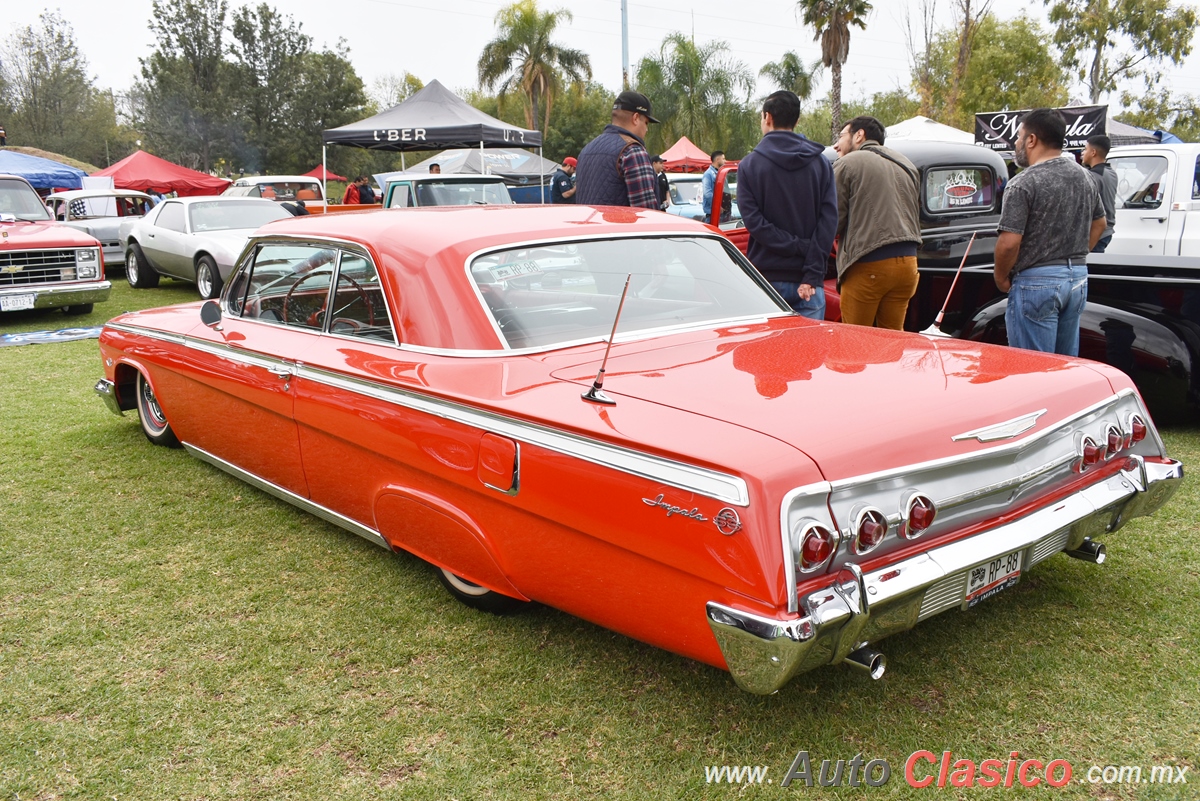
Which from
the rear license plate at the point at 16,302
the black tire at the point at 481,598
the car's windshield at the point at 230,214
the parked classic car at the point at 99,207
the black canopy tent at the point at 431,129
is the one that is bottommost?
the black tire at the point at 481,598

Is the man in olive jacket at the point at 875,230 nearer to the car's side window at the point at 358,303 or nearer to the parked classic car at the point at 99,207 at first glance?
the car's side window at the point at 358,303

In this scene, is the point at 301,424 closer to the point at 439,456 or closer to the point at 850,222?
the point at 439,456

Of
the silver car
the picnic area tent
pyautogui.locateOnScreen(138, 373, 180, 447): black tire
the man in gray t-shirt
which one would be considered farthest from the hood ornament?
the picnic area tent

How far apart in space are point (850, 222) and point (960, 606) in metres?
3.07

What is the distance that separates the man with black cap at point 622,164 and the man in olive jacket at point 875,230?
3.70ft

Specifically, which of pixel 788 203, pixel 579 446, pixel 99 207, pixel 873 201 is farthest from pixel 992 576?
pixel 99 207

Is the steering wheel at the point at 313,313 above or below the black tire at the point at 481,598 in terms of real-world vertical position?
above

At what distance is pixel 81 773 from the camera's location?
2.36m

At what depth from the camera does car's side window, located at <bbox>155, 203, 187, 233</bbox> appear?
11844 millimetres

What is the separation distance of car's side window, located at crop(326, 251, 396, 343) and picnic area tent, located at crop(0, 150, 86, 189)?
24.8m

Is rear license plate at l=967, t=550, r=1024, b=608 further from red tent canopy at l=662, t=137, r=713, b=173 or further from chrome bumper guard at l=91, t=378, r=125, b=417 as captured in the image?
red tent canopy at l=662, t=137, r=713, b=173

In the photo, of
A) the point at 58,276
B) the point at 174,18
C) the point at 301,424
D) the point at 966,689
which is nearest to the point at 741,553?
the point at 966,689

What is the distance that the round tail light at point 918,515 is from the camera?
2186 millimetres

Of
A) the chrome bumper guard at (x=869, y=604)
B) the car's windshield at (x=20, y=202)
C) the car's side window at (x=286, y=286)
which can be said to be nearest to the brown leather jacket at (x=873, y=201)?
the chrome bumper guard at (x=869, y=604)
